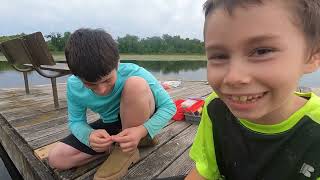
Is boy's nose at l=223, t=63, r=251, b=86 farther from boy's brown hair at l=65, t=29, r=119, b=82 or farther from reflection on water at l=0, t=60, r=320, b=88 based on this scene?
reflection on water at l=0, t=60, r=320, b=88

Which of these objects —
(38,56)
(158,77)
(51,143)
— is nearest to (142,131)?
(51,143)

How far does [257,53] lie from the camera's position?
823 mm

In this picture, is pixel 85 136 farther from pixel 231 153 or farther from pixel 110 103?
pixel 231 153

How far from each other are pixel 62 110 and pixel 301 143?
9.57 ft

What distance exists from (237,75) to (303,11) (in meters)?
0.25

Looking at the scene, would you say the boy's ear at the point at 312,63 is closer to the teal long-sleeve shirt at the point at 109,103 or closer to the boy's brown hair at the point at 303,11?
the boy's brown hair at the point at 303,11

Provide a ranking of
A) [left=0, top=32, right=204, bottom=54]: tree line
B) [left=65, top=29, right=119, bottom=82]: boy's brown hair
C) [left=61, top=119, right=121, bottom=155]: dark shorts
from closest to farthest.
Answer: [left=65, top=29, right=119, bottom=82]: boy's brown hair → [left=61, top=119, right=121, bottom=155]: dark shorts → [left=0, top=32, right=204, bottom=54]: tree line

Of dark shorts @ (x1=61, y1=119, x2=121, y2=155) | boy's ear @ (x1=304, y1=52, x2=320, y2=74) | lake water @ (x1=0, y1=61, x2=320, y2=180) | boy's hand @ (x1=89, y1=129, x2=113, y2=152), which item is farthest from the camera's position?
lake water @ (x1=0, y1=61, x2=320, y2=180)

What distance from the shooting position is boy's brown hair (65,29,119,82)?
5.25 feet

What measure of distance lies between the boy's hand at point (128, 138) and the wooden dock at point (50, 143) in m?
0.19

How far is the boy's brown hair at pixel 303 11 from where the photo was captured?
0.83 m

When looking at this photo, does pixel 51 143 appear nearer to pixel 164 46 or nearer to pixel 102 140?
pixel 102 140

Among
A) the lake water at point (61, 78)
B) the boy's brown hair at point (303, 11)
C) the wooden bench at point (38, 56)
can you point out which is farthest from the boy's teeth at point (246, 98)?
the wooden bench at point (38, 56)

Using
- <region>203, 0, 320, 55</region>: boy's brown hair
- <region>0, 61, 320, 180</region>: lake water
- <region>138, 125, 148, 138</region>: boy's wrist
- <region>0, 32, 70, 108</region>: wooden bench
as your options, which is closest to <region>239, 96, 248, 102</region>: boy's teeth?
<region>203, 0, 320, 55</region>: boy's brown hair
